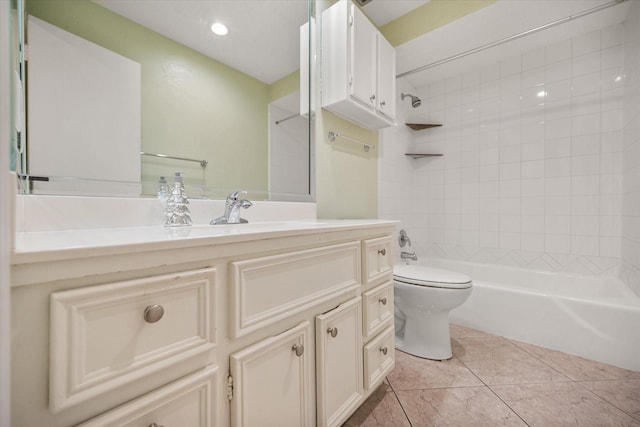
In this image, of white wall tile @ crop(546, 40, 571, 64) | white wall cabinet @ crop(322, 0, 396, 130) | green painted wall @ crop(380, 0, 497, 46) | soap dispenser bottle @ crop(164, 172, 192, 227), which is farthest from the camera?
white wall tile @ crop(546, 40, 571, 64)

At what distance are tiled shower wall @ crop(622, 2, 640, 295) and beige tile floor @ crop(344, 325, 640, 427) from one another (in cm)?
67

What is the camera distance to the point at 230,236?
58cm

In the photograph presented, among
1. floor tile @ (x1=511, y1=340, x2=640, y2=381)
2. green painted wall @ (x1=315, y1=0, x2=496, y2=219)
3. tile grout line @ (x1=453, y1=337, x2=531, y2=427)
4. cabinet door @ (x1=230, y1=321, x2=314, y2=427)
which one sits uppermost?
green painted wall @ (x1=315, y1=0, x2=496, y2=219)

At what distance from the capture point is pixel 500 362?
4.95ft

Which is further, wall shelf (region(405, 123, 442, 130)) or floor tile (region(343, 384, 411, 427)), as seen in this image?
wall shelf (region(405, 123, 442, 130))

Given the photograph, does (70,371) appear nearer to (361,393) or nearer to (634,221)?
(361,393)

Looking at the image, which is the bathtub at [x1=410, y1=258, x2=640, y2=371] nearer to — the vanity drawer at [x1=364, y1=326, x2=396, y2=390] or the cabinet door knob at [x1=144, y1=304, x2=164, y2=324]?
the vanity drawer at [x1=364, y1=326, x2=396, y2=390]

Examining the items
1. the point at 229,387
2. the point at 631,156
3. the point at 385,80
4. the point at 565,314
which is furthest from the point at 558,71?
the point at 229,387

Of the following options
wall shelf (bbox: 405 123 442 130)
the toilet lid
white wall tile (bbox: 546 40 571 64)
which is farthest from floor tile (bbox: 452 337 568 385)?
white wall tile (bbox: 546 40 571 64)

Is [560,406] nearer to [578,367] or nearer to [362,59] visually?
[578,367]

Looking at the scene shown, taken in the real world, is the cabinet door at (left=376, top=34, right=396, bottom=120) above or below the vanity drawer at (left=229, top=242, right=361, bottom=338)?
above

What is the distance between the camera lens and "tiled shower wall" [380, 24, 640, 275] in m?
1.96

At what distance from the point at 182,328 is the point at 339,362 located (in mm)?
598

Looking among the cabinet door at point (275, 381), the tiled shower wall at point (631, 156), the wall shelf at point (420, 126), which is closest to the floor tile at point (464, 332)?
the tiled shower wall at point (631, 156)
